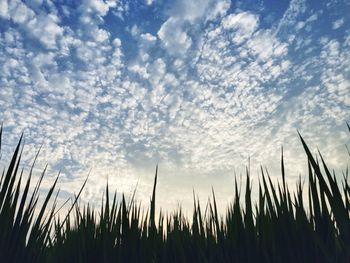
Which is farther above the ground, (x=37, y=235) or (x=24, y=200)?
(x=24, y=200)

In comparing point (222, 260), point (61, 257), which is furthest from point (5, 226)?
point (222, 260)

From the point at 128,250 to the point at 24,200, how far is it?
0.71 meters

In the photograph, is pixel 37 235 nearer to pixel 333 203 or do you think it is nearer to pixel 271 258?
pixel 271 258

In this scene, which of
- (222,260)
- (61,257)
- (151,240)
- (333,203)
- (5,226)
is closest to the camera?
(333,203)

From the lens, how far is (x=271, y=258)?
6.79ft

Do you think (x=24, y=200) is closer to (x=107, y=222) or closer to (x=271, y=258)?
(x=107, y=222)

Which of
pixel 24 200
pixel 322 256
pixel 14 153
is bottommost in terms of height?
pixel 322 256

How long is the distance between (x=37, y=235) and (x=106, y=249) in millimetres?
442

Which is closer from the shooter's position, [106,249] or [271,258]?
[271,258]

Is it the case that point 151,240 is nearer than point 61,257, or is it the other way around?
point 151,240

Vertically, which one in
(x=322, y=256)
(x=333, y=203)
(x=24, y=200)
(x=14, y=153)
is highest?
(x=14, y=153)

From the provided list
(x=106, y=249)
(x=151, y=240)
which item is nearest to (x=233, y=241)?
(x=151, y=240)

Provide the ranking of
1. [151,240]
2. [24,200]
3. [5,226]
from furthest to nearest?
[151,240] < [24,200] < [5,226]

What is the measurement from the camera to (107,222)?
2.50 metres
